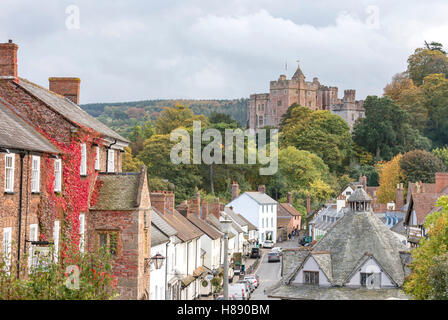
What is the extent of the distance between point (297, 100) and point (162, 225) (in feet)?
356

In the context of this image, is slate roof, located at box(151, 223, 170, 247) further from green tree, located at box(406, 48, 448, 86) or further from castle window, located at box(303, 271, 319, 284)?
green tree, located at box(406, 48, 448, 86)

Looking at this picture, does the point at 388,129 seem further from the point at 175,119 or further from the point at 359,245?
the point at 359,245

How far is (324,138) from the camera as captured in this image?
118188mm

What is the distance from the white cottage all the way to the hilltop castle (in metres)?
51.7

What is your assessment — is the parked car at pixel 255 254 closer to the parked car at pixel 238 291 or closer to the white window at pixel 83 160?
the parked car at pixel 238 291

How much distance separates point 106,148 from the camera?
1120 inches

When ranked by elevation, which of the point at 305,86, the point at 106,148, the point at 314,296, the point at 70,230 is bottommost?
the point at 314,296

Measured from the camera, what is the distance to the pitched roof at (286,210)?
98188 millimetres

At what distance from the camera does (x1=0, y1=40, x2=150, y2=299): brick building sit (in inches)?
820
